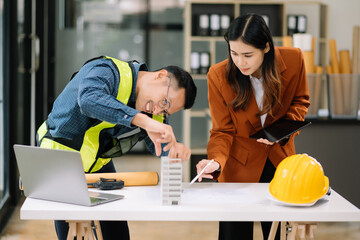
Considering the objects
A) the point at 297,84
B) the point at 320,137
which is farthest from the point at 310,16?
the point at 297,84

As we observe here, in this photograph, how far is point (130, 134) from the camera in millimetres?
1878

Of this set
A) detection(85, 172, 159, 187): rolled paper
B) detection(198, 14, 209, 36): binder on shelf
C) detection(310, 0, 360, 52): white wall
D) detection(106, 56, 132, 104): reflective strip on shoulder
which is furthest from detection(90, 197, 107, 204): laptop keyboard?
detection(310, 0, 360, 52): white wall

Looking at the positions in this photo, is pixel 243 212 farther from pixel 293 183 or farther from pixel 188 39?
pixel 188 39

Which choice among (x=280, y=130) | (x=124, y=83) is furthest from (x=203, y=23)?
(x=124, y=83)

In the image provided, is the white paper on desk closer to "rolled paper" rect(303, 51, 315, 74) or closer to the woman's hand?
the woman's hand

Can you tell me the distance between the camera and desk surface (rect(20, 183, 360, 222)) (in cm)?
150

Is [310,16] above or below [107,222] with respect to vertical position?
above

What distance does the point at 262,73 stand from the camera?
2.00 m

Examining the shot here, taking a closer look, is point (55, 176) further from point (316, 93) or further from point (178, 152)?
point (316, 93)

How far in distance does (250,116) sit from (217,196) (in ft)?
1.43

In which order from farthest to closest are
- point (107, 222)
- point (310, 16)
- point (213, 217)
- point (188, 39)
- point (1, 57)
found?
point (310, 16) < point (188, 39) < point (1, 57) < point (107, 222) < point (213, 217)

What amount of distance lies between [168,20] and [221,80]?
17.1 feet

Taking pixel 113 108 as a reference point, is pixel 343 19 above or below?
above

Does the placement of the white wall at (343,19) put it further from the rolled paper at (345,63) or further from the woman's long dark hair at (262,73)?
the woman's long dark hair at (262,73)
